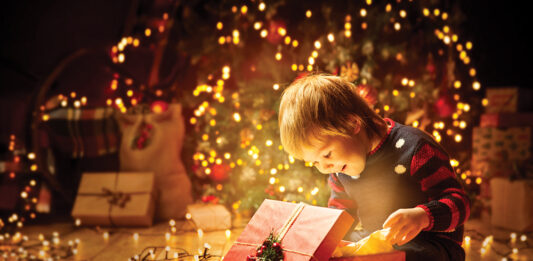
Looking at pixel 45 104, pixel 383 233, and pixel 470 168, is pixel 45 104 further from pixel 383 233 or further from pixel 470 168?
pixel 470 168

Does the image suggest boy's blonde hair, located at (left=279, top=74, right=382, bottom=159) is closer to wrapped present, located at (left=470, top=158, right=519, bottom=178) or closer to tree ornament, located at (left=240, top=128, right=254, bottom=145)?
tree ornament, located at (left=240, top=128, right=254, bottom=145)

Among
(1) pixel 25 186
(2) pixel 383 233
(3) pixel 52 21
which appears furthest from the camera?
(3) pixel 52 21

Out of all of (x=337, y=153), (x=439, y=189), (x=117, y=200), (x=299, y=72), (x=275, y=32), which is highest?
(x=275, y=32)

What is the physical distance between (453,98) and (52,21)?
2.54m

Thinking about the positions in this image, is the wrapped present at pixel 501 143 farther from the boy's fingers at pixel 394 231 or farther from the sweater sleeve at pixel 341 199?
the boy's fingers at pixel 394 231

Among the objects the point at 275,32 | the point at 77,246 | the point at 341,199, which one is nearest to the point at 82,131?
the point at 77,246

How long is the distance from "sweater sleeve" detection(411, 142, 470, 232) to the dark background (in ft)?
5.75

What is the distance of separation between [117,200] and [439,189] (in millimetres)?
1636

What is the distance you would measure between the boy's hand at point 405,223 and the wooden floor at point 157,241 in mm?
743

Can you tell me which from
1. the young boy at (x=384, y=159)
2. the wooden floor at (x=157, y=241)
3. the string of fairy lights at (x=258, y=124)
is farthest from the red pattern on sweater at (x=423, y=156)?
the string of fairy lights at (x=258, y=124)

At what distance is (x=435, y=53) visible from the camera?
2459mm

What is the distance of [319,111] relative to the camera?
1.10 metres

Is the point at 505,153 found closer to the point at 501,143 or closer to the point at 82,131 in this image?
the point at 501,143

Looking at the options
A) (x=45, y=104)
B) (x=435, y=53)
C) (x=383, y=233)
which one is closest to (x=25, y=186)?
(x=45, y=104)
